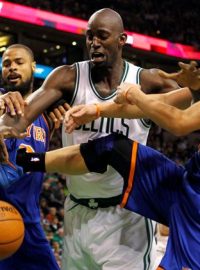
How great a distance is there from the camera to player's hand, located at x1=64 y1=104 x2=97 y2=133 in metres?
2.90

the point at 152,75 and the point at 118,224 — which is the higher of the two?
the point at 152,75

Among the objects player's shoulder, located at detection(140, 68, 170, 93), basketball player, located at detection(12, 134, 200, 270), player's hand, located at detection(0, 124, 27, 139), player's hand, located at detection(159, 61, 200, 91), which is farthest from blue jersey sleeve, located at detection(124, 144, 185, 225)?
player's hand, located at detection(0, 124, 27, 139)

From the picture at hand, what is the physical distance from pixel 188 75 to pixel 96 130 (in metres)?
0.78

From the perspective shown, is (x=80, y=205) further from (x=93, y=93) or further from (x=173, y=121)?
(x=173, y=121)

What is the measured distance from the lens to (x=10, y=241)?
3059 millimetres

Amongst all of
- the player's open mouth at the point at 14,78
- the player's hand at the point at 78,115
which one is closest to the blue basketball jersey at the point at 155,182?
the player's hand at the point at 78,115

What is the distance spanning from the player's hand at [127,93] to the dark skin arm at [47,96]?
485mm

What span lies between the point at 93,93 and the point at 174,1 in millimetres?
15381

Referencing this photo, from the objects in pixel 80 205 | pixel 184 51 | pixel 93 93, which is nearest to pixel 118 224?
pixel 80 205

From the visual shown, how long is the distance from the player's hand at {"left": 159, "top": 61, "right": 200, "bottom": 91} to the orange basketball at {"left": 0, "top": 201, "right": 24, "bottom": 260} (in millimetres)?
1229

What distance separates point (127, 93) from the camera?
283 centimetres

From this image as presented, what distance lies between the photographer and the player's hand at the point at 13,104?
3025 mm

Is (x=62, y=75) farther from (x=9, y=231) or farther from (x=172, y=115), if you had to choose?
(x=9, y=231)

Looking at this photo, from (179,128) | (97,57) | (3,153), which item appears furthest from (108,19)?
(3,153)
